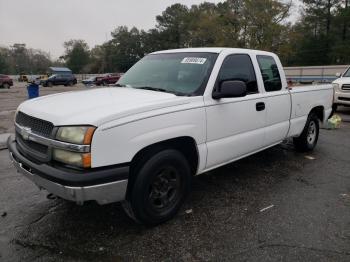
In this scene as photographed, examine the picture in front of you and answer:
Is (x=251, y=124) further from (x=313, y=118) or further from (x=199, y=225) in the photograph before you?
(x=313, y=118)

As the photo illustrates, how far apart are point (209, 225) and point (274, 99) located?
2253mm

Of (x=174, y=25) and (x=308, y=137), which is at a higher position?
(x=174, y=25)

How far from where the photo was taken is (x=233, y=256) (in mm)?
2996

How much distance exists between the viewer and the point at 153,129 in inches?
125

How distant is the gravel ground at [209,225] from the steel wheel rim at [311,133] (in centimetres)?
131

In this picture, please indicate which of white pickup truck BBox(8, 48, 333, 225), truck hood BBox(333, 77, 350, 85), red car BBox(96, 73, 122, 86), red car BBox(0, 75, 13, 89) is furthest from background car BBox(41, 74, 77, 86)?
white pickup truck BBox(8, 48, 333, 225)

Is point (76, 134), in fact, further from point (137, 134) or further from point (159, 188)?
point (159, 188)

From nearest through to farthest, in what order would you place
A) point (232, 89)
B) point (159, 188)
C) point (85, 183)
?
point (85, 183) → point (159, 188) → point (232, 89)

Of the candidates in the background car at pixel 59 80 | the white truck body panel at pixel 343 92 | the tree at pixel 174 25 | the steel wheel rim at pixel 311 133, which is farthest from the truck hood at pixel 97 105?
the tree at pixel 174 25

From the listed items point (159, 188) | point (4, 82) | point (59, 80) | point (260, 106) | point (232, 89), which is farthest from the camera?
point (59, 80)

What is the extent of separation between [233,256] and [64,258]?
4.90 ft

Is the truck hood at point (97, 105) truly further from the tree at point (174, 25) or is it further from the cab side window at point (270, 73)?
the tree at point (174, 25)

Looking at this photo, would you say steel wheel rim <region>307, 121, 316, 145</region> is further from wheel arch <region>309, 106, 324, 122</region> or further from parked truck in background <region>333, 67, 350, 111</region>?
parked truck in background <region>333, 67, 350, 111</region>

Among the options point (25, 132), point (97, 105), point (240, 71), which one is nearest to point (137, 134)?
point (97, 105)
